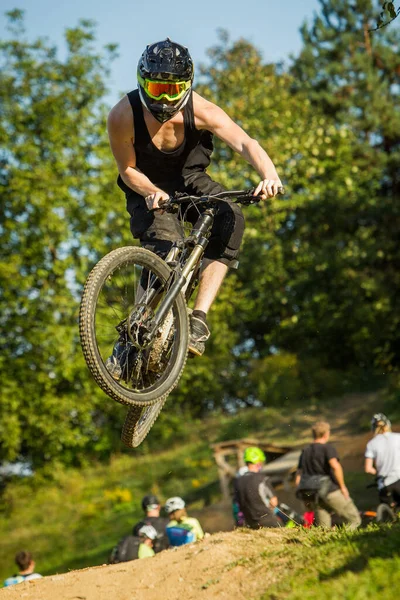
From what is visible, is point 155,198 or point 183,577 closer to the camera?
point 183,577

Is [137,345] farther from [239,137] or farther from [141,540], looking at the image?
[141,540]

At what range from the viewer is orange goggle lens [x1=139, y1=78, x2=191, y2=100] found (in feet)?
19.1

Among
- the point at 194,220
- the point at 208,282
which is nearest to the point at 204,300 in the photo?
the point at 208,282

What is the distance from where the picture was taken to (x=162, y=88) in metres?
5.82

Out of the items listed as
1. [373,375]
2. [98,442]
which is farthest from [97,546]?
[373,375]

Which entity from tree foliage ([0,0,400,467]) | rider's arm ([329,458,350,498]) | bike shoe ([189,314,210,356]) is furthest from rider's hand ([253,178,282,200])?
tree foliage ([0,0,400,467])

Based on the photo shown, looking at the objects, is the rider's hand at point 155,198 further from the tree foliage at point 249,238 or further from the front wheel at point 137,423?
the tree foliage at point 249,238

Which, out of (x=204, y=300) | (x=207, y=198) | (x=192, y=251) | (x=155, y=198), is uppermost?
(x=155, y=198)

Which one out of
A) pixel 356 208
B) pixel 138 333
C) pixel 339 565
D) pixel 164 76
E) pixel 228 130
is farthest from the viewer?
pixel 356 208

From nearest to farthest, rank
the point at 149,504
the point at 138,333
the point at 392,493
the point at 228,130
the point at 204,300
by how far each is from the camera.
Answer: the point at 138,333 < the point at 228,130 < the point at 204,300 < the point at 392,493 < the point at 149,504

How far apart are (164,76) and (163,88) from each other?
0.09 metres

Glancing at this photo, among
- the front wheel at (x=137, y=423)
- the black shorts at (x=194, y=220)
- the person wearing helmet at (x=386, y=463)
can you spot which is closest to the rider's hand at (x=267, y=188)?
the black shorts at (x=194, y=220)

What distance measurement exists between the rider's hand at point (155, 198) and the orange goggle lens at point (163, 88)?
0.68m

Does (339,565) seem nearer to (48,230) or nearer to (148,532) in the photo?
(148,532)
